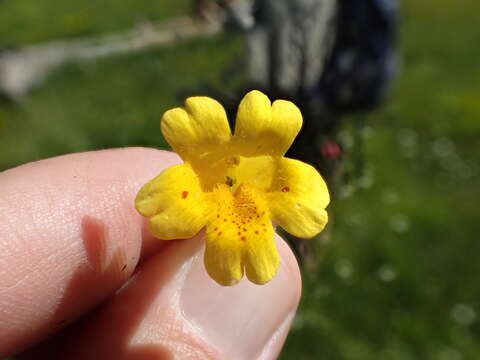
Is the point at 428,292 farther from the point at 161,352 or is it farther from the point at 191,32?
the point at 191,32

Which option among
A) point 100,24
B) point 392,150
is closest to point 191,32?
point 100,24

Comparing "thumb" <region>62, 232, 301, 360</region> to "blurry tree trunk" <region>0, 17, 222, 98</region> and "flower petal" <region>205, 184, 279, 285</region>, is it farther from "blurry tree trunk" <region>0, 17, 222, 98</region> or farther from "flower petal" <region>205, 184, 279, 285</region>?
"blurry tree trunk" <region>0, 17, 222, 98</region>

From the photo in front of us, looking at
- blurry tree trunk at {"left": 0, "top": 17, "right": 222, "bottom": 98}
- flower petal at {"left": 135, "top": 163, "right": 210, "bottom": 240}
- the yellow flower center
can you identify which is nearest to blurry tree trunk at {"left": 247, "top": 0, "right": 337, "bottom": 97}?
the yellow flower center

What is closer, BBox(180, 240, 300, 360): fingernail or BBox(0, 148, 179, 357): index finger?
BBox(0, 148, 179, 357): index finger

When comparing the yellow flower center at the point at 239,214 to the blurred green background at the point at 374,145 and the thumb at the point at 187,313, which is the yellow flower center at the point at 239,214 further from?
the blurred green background at the point at 374,145

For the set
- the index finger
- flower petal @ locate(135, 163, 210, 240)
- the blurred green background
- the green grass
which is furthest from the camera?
the green grass

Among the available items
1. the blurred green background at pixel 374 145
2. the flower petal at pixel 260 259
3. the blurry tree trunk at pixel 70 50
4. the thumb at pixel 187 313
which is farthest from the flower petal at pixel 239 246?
the blurry tree trunk at pixel 70 50
